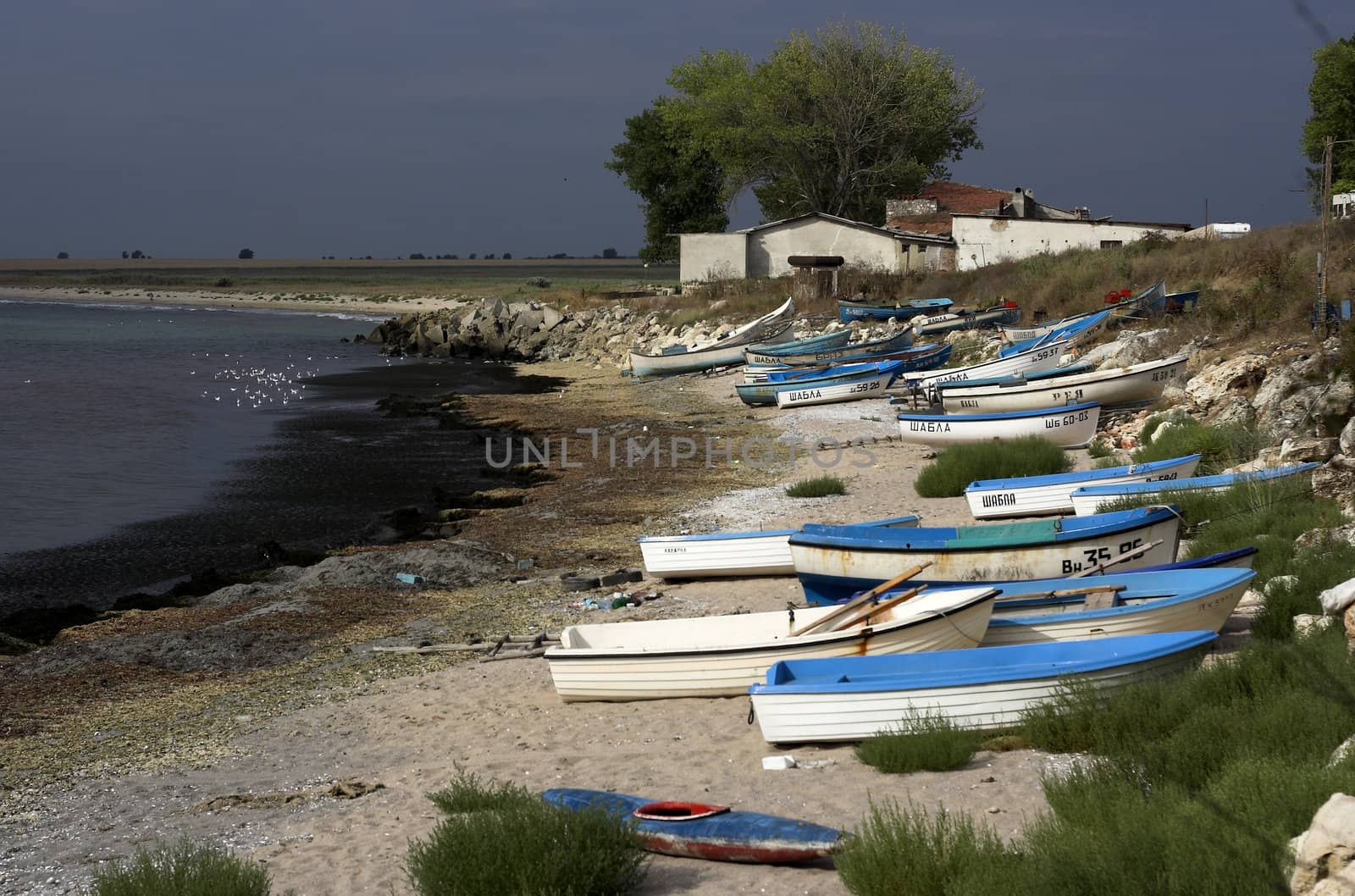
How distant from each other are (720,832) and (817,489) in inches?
475

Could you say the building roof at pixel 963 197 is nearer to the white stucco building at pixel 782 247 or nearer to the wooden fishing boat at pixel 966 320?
the white stucco building at pixel 782 247

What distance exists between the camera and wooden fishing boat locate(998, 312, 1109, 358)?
2894 centimetres

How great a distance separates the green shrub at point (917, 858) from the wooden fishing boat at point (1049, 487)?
9.82m

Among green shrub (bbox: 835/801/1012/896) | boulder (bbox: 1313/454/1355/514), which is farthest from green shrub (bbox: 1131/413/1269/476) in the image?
green shrub (bbox: 835/801/1012/896)

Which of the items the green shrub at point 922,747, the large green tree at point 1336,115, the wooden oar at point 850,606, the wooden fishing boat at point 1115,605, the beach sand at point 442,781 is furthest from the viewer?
the large green tree at point 1336,115

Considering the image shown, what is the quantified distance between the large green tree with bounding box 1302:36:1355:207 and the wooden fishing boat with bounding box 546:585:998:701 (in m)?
41.8

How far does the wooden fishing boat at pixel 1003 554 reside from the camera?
11.7 m

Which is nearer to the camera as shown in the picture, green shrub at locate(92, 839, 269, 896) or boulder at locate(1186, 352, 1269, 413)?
green shrub at locate(92, 839, 269, 896)

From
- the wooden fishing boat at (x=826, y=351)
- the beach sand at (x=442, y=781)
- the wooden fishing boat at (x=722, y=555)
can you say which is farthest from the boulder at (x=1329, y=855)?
the wooden fishing boat at (x=826, y=351)

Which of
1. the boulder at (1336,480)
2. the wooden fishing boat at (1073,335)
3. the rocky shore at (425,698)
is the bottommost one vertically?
the rocky shore at (425,698)

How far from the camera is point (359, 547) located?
18844mm

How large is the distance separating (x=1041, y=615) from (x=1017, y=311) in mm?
28049

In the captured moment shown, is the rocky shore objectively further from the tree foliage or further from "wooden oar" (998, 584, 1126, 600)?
the tree foliage

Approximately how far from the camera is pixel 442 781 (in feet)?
29.0
